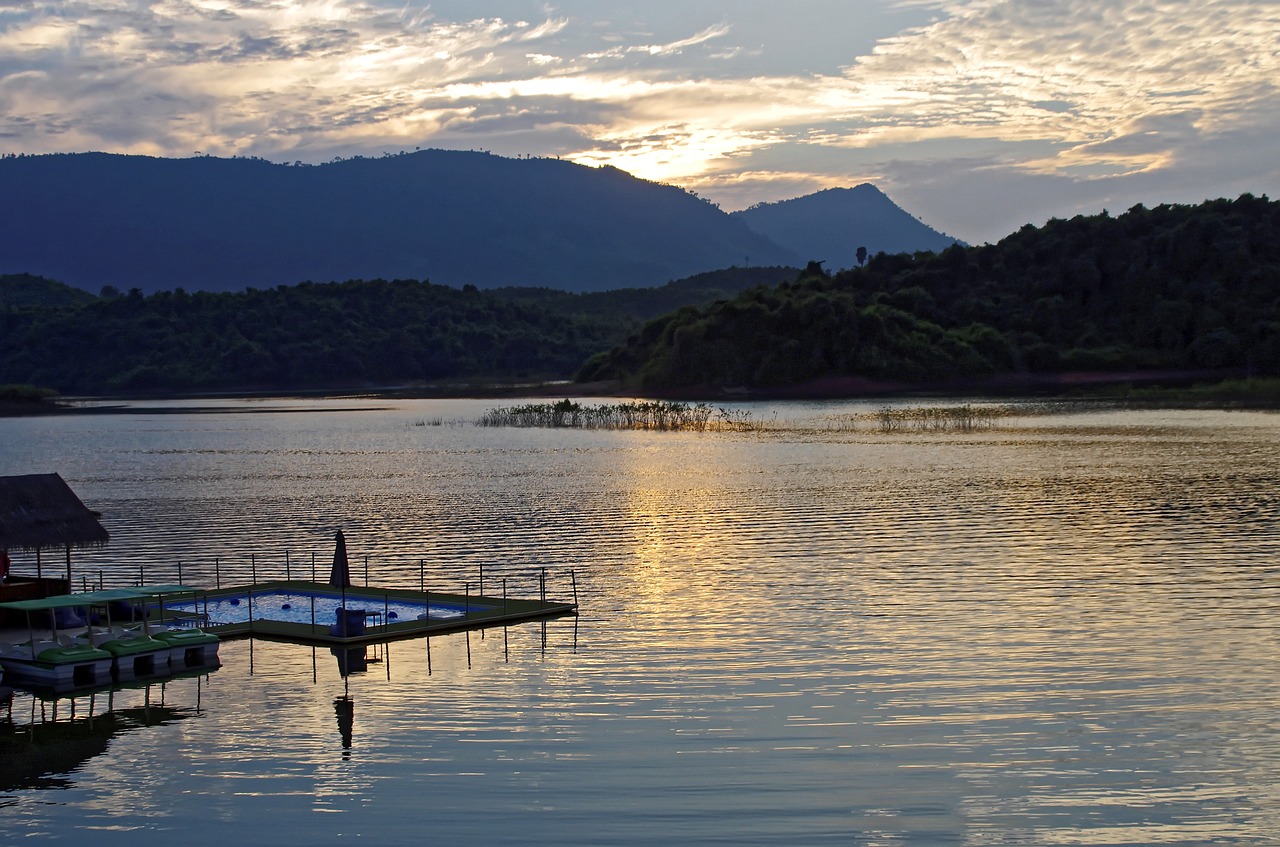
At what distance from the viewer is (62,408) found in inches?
6043

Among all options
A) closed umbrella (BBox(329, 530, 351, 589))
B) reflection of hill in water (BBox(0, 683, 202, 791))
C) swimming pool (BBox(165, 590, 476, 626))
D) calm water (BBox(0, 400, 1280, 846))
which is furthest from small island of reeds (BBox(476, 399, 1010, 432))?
reflection of hill in water (BBox(0, 683, 202, 791))

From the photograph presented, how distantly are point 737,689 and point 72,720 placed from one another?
1050 cm

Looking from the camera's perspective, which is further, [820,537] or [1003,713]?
[820,537]

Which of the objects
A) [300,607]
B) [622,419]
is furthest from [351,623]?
[622,419]

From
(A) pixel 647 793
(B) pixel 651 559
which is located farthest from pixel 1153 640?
(B) pixel 651 559

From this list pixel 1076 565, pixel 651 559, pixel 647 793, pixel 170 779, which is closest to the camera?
pixel 647 793

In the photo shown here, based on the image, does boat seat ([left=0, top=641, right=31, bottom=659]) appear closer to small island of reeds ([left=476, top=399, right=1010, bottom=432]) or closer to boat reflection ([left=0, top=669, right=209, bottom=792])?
boat reflection ([left=0, top=669, right=209, bottom=792])

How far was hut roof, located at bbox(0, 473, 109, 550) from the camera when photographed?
2659 cm

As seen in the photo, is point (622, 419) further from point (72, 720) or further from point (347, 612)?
point (72, 720)

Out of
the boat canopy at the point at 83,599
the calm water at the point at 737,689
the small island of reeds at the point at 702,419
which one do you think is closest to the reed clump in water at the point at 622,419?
the small island of reeds at the point at 702,419

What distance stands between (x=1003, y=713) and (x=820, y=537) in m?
19.5

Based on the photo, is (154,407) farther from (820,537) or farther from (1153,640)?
(1153,640)

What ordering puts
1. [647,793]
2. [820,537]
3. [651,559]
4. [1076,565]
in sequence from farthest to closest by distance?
[820,537] < [651,559] < [1076,565] < [647,793]

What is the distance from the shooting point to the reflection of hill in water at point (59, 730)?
19.0 m
